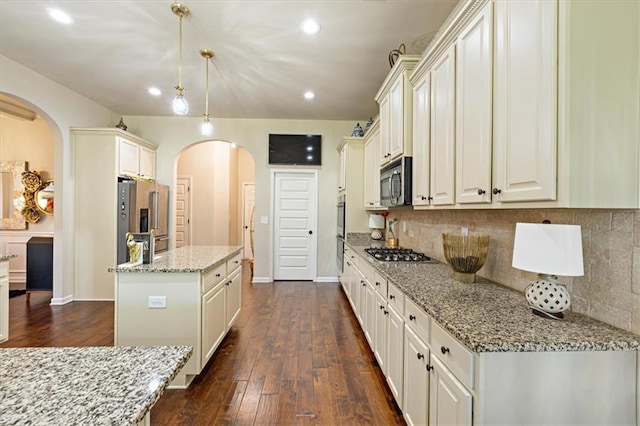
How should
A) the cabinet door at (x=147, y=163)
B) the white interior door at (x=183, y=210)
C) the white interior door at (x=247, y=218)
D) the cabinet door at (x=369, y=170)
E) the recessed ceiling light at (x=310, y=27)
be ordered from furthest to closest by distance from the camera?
the white interior door at (x=247, y=218), the white interior door at (x=183, y=210), the cabinet door at (x=147, y=163), the cabinet door at (x=369, y=170), the recessed ceiling light at (x=310, y=27)

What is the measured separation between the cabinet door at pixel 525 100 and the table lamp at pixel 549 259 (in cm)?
15

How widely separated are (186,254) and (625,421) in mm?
3104

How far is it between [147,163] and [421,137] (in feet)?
15.4

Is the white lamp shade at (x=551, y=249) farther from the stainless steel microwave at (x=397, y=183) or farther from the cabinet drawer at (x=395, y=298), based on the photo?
the stainless steel microwave at (x=397, y=183)

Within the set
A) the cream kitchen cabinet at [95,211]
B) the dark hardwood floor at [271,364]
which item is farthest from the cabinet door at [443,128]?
the cream kitchen cabinet at [95,211]

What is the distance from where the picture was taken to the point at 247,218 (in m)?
8.36

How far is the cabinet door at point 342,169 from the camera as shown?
490 centimetres

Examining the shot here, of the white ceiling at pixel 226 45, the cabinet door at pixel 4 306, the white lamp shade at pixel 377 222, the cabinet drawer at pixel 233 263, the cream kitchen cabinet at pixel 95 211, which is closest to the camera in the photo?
the white ceiling at pixel 226 45

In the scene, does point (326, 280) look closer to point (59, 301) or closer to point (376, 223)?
point (376, 223)

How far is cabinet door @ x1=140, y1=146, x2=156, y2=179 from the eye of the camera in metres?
5.06

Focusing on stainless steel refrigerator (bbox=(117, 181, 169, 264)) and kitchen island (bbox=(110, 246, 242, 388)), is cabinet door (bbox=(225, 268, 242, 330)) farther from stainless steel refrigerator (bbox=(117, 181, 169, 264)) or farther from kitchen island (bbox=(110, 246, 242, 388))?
stainless steel refrigerator (bbox=(117, 181, 169, 264))

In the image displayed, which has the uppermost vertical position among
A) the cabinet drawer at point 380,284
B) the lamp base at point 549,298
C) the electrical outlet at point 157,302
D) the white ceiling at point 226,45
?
the white ceiling at point 226,45

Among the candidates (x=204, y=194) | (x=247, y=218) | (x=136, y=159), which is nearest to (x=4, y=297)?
(x=136, y=159)

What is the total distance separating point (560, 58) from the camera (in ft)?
3.64
